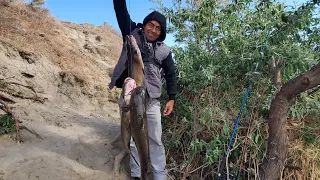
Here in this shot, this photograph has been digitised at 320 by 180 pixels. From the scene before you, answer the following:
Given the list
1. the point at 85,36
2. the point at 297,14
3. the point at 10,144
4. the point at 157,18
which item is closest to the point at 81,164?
the point at 10,144

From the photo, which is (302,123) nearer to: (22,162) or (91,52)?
(22,162)

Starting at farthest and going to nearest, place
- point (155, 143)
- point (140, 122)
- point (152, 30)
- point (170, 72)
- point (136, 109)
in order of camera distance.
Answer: point (170, 72) < point (155, 143) < point (152, 30) < point (140, 122) < point (136, 109)

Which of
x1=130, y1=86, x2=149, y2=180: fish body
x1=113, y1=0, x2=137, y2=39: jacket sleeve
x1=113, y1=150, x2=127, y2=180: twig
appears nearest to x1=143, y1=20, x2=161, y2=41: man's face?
→ x1=113, y1=0, x2=137, y2=39: jacket sleeve

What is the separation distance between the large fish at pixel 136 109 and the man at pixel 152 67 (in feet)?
1.95

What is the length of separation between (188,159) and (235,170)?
663 millimetres

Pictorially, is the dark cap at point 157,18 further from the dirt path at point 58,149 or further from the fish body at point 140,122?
the dirt path at point 58,149

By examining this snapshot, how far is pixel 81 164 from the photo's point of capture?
4066 millimetres

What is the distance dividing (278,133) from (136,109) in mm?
2095

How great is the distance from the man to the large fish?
0.60 m

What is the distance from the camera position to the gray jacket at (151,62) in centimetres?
344

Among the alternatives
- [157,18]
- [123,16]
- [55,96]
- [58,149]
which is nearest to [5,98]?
[55,96]

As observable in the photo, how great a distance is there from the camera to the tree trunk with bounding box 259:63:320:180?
3.55 meters

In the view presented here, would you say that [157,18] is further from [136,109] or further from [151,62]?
[136,109]

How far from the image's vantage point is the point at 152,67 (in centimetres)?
358
